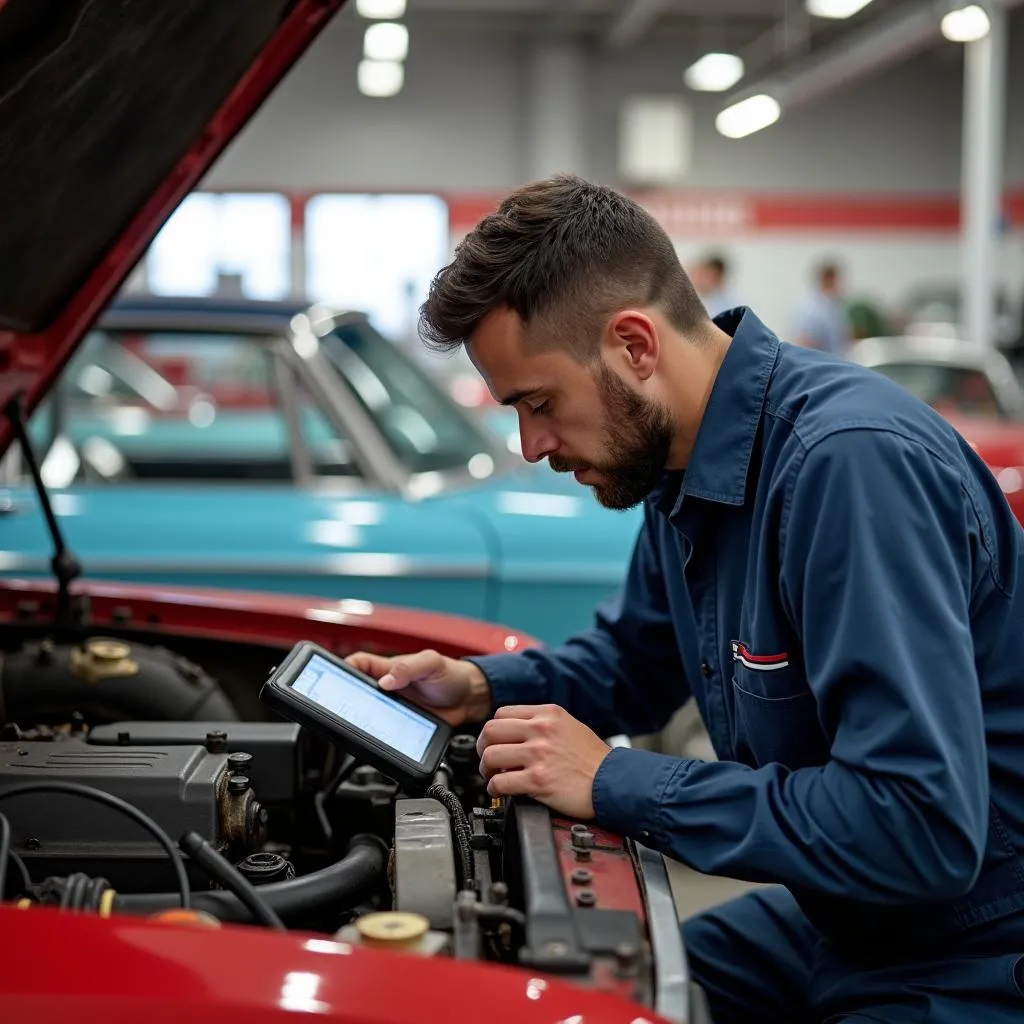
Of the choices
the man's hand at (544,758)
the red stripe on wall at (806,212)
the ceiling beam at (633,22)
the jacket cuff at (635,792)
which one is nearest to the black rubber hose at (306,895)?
the man's hand at (544,758)

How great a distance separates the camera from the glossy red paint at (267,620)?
7.91 feet

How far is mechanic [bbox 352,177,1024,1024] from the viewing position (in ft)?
4.77

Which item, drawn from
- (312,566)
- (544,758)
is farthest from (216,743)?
(312,566)

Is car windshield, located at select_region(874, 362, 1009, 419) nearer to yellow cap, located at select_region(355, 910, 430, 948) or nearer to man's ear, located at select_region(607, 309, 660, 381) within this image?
man's ear, located at select_region(607, 309, 660, 381)

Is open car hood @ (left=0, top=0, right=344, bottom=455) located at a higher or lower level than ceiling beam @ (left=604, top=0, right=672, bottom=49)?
lower

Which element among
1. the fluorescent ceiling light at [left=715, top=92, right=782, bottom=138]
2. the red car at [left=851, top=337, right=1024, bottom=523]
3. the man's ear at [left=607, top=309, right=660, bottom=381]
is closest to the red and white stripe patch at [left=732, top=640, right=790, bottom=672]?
the man's ear at [left=607, top=309, right=660, bottom=381]

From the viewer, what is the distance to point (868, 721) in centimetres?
146

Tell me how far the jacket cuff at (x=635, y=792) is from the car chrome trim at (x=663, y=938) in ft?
0.09

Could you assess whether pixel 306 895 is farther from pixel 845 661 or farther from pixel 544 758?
pixel 845 661

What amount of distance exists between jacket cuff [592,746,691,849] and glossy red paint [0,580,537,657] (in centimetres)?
76

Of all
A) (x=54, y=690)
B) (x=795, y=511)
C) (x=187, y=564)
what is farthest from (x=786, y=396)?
(x=187, y=564)

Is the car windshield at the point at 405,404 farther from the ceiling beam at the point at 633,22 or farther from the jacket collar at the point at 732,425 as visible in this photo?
the ceiling beam at the point at 633,22

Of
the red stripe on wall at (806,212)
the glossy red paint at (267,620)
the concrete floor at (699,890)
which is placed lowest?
the concrete floor at (699,890)

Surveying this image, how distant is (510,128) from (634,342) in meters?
16.5
